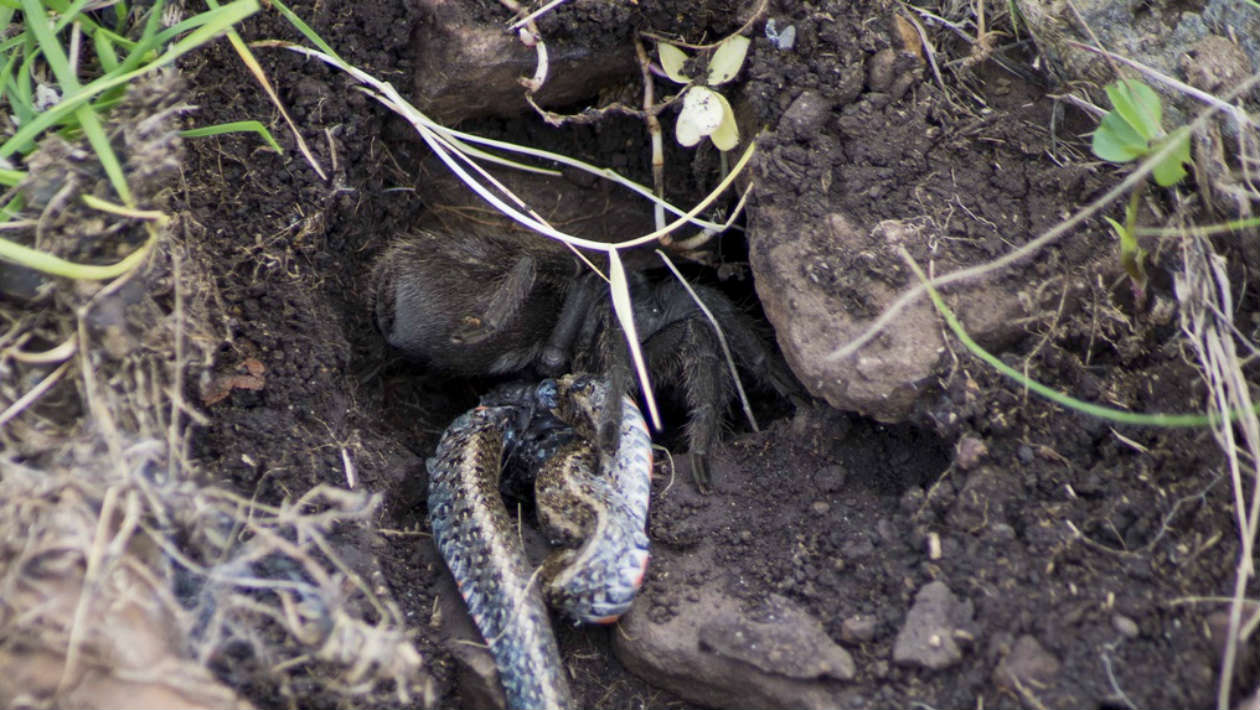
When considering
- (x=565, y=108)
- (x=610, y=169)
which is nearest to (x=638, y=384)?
(x=610, y=169)

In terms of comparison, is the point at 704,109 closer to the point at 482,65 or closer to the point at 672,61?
the point at 672,61

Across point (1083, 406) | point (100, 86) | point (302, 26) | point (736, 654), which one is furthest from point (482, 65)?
point (1083, 406)

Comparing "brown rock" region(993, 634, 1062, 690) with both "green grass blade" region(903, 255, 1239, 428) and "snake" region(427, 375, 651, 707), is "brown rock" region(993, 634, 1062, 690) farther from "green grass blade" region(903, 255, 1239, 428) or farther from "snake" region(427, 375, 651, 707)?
"snake" region(427, 375, 651, 707)

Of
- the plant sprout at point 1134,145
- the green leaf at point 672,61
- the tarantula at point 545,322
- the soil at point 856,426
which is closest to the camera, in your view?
the soil at point 856,426

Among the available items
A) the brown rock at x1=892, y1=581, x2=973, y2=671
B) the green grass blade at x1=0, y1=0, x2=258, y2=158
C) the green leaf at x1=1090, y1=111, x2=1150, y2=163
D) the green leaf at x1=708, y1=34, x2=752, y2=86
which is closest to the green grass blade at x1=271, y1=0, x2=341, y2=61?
the green grass blade at x1=0, y1=0, x2=258, y2=158

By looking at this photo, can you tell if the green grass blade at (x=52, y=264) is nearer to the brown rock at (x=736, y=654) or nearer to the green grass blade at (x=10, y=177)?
the green grass blade at (x=10, y=177)

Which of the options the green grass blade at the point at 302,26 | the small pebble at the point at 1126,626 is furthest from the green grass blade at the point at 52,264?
the small pebble at the point at 1126,626
